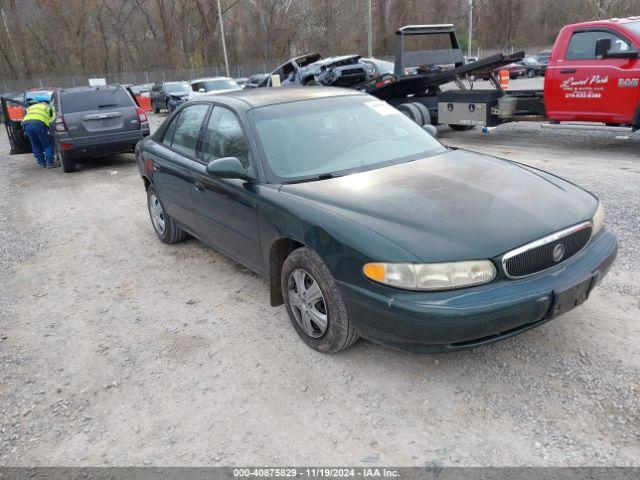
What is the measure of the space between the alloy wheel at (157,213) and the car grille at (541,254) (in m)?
3.98

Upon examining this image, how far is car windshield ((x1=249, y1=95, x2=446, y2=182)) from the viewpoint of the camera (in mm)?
3670

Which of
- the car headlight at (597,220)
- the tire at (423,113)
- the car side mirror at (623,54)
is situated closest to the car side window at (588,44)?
the car side mirror at (623,54)

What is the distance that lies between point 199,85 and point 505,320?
20.1m

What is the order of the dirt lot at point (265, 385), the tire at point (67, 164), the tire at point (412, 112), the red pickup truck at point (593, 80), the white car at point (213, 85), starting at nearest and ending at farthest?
the dirt lot at point (265, 385), the red pickup truck at point (593, 80), the tire at point (67, 164), the tire at point (412, 112), the white car at point (213, 85)

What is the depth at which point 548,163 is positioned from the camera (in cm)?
828

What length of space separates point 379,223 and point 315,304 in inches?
29.0

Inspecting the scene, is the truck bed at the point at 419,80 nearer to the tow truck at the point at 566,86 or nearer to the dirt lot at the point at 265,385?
the tow truck at the point at 566,86

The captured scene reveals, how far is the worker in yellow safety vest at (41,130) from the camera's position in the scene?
1105cm

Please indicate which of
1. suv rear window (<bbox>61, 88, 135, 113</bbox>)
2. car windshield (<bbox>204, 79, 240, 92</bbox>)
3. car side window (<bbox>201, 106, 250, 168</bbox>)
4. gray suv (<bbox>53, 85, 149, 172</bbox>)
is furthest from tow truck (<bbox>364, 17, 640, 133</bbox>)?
car windshield (<bbox>204, 79, 240, 92</bbox>)

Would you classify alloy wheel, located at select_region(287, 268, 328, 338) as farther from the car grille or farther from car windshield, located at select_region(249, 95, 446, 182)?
the car grille

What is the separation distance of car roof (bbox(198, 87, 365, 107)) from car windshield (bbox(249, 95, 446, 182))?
0.30 ft

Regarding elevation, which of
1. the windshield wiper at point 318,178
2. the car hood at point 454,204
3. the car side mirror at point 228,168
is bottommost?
the car hood at point 454,204

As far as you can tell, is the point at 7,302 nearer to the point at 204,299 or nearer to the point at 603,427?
the point at 204,299

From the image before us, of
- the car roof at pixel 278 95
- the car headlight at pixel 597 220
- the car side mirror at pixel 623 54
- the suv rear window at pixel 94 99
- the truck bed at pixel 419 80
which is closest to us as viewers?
the car headlight at pixel 597 220
